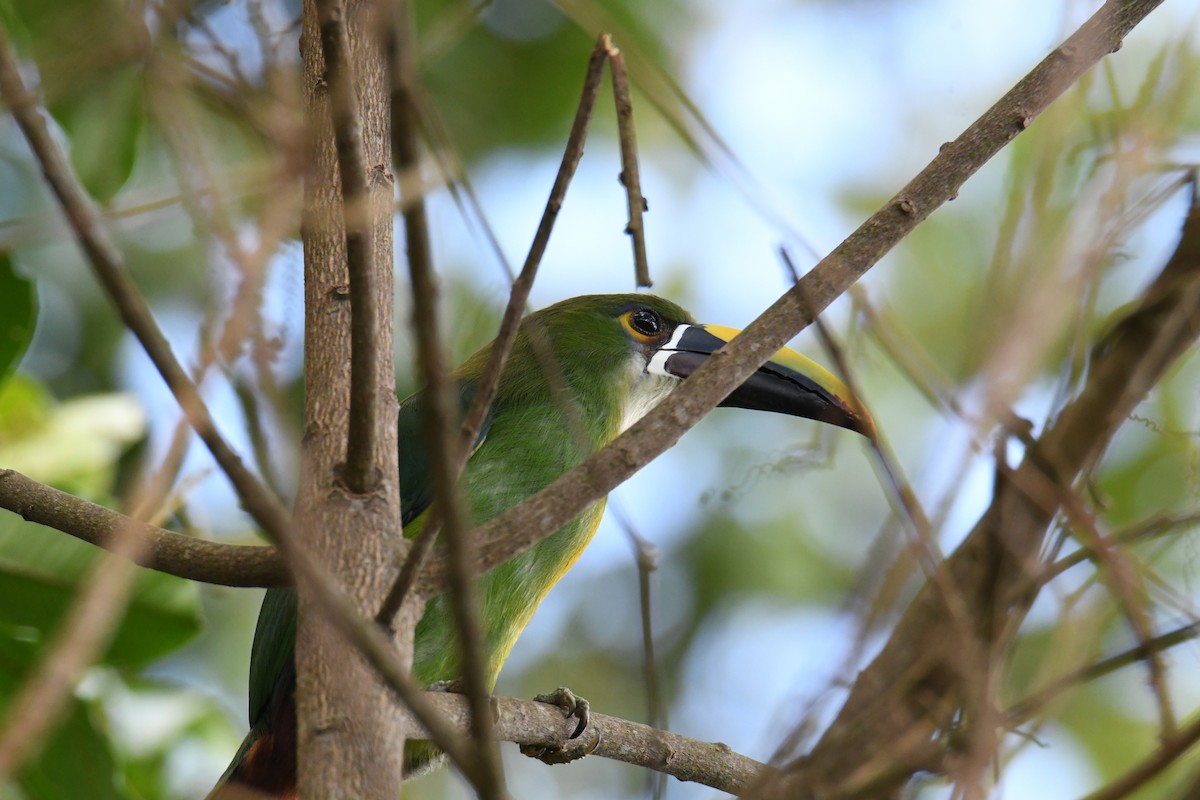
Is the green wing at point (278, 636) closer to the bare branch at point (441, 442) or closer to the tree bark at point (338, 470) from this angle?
the tree bark at point (338, 470)

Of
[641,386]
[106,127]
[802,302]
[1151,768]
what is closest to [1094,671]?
[1151,768]

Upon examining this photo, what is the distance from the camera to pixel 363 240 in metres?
1.21

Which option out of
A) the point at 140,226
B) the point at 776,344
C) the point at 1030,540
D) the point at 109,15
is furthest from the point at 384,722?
the point at 109,15

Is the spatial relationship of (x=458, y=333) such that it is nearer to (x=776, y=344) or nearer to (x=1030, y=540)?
(x=776, y=344)

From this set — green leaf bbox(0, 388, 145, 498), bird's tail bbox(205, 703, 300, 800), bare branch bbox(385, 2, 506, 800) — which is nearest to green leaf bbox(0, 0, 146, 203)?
green leaf bbox(0, 388, 145, 498)

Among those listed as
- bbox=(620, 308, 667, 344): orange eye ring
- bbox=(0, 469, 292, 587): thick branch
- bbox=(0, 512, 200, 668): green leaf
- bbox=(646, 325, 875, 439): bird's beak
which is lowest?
bbox=(0, 469, 292, 587): thick branch

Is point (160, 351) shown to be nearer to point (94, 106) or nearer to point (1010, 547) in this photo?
point (1010, 547)

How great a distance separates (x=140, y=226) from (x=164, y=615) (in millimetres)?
1037

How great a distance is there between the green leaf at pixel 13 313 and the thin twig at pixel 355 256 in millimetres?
1228

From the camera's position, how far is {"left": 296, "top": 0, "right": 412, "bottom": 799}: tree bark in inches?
50.8

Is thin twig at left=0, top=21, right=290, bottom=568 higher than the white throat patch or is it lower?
lower

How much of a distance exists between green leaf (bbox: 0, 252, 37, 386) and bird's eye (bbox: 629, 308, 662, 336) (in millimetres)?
1442

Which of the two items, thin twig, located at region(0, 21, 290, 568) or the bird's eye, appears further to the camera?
the bird's eye

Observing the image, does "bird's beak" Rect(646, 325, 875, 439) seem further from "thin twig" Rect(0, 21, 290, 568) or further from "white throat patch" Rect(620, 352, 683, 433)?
"thin twig" Rect(0, 21, 290, 568)
